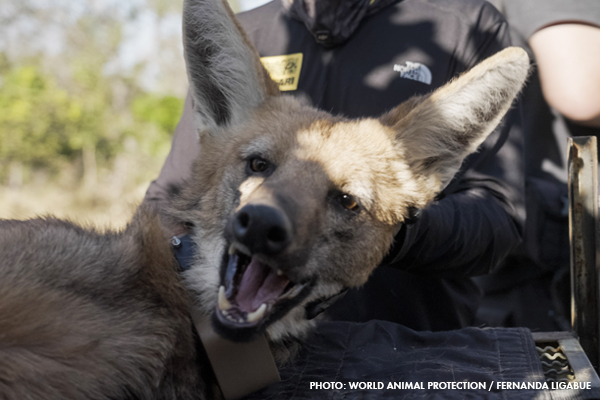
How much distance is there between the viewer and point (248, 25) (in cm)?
324

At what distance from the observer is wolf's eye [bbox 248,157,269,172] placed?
79.2 inches

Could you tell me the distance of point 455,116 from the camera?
211 cm

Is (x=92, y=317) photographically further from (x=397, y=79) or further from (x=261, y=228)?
(x=397, y=79)

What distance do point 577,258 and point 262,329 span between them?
1.44 m

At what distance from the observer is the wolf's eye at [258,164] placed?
201 cm

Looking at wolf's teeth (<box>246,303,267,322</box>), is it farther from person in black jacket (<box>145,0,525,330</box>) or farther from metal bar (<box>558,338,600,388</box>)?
person in black jacket (<box>145,0,525,330</box>)

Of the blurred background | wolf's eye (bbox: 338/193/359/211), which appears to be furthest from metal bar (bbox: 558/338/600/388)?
the blurred background

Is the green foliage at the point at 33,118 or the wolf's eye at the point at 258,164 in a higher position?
the wolf's eye at the point at 258,164

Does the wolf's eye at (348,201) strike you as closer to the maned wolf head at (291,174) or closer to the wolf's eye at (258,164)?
the maned wolf head at (291,174)

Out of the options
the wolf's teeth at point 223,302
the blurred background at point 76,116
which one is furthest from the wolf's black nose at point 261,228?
the blurred background at point 76,116

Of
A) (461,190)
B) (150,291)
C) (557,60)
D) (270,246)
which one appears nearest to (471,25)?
(557,60)

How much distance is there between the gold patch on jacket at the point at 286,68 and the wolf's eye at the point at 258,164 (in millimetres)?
1154

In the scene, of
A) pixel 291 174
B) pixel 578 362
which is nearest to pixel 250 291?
→ pixel 291 174

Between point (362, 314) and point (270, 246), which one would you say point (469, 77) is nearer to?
point (270, 246)
